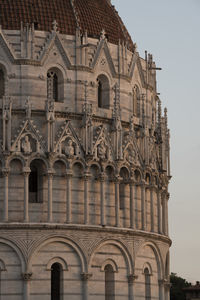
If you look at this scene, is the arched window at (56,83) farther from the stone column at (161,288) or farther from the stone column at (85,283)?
the stone column at (161,288)

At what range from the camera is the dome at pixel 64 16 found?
164 ft

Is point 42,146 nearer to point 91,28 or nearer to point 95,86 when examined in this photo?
point 95,86

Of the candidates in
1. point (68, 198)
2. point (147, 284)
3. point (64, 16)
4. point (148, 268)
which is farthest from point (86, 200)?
point (64, 16)

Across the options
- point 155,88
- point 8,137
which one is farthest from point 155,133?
point 8,137

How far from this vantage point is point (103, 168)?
4866 cm

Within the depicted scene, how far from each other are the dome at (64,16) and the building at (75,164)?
0.22 feet

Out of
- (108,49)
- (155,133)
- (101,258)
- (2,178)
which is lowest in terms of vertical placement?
(101,258)

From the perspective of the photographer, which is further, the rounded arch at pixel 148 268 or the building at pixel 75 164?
the rounded arch at pixel 148 268

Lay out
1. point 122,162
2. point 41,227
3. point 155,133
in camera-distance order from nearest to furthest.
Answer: point 41,227, point 122,162, point 155,133

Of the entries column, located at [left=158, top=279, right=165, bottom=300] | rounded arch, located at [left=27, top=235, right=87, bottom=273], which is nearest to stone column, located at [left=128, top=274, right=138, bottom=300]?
rounded arch, located at [left=27, top=235, right=87, bottom=273]

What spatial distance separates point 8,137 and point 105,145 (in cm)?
550

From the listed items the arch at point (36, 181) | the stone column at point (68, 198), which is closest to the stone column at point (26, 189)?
the arch at point (36, 181)

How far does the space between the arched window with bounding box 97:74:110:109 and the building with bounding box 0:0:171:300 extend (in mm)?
62

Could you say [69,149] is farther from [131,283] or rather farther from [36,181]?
[131,283]
